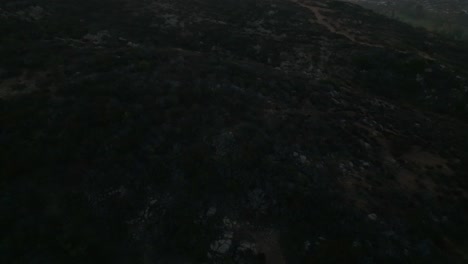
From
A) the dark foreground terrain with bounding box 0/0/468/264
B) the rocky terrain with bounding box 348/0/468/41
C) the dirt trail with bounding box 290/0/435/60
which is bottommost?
the rocky terrain with bounding box 348/0/468/41

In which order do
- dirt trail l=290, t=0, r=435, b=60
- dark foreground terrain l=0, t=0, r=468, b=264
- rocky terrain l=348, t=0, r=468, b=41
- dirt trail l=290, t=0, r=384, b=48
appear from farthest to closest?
rocky terrain l=348, t=0, r=468, b=41, dirt trail l=290, t=0, r=384, b=48, dirt trail l=290, t=0, r=435, b=60, dark foreground terrain l=0, t=0, r=468, b=264

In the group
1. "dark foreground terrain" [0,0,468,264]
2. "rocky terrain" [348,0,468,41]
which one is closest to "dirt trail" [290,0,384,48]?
"dark foreground terrain" [0,0,468,264]

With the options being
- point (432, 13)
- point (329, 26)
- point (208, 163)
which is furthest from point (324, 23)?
point (432, 13)

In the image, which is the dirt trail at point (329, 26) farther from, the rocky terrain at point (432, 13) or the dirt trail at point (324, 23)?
the rocky terrain at point (432, 13)

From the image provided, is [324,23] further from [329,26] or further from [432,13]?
[432,13]

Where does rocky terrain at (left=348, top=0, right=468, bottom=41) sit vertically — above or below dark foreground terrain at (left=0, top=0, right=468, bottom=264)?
below

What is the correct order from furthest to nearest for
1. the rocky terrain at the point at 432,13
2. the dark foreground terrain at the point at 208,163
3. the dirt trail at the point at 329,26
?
the rocky terrain at the point at 432,13 → the dirt trail at the point at 329,26 → the dark foreground terrain at the point at 208,163

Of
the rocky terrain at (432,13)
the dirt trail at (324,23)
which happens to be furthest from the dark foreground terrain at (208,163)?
the rocky terrain at (432,13)

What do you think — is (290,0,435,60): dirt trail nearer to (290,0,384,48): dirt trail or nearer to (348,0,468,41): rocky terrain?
(290,0,384,48): dirt trail

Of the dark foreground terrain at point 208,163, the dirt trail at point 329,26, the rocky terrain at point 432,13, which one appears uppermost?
the dirt trail at point 329,26
